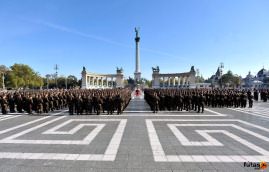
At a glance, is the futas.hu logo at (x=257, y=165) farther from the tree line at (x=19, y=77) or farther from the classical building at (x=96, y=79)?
the tree line at (x=19, y=77)

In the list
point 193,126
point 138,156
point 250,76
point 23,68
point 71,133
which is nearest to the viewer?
point 138,156

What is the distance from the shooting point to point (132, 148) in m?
7.60

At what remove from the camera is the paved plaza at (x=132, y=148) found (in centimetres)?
600

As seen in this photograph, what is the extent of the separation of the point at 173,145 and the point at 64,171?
3.97m

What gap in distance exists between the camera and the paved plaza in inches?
236

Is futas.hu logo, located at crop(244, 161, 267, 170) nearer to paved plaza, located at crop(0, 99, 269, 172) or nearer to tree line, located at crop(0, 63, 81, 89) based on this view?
paved plaza, located at crop(0, 99, 269, 172)

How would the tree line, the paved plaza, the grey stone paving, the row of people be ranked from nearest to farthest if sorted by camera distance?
the paved plaza
the row of people
the grey stone paving
the tree line

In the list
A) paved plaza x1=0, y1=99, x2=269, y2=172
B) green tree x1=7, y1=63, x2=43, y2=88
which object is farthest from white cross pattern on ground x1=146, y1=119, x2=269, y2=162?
green tree x1=7, y1=63, x2=43, y2=88

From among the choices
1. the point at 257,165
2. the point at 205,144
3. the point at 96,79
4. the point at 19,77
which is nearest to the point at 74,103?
the point at 205,144

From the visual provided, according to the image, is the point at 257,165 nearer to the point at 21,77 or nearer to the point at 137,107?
the point at 137,107

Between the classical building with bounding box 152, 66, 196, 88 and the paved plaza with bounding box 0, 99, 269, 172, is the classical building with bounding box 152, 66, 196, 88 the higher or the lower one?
the higher one

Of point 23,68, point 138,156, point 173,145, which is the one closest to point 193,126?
point 173,145

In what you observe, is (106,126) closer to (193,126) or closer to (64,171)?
(193,126)

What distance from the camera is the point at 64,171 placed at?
5.57 metres
